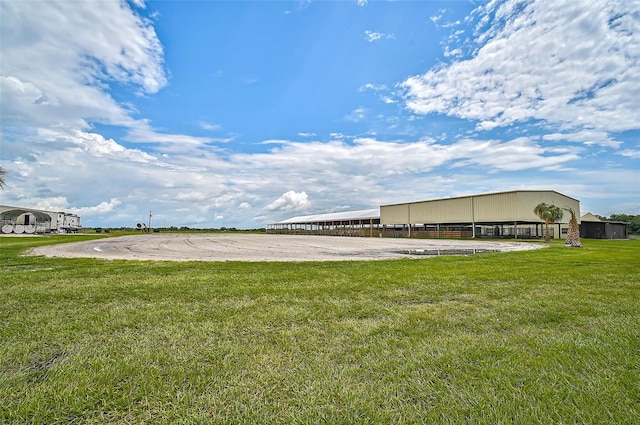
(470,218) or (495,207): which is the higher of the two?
(495,207)

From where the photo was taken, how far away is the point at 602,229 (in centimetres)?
4191

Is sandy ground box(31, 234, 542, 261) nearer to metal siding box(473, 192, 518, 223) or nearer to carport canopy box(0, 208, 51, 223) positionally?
metal siding box(473, 192, 518, 223)

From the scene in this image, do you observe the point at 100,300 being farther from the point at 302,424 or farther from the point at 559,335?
the point at 559,335

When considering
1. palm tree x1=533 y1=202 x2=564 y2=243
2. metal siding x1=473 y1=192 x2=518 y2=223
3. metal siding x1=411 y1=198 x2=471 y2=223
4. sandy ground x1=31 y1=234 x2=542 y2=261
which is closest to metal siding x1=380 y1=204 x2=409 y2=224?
metal siding x1=411 y1=198 x2=471 y2=223

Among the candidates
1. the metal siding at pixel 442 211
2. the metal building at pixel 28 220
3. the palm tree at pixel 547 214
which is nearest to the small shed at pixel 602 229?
the palm tree at pixel 547 214

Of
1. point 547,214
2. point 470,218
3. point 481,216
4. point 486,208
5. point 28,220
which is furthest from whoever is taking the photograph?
point 28,220

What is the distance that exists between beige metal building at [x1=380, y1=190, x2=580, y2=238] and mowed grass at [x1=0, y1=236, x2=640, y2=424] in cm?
3708

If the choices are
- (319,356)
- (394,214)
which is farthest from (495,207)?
(319,356)

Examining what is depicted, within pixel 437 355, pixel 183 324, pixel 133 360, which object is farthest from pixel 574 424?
pixel 183 324

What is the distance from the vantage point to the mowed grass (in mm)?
2385

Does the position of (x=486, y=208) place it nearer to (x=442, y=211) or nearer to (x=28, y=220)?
(x=442, y=211)

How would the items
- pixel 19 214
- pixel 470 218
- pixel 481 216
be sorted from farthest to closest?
pixel 19 214
pixel 470 218
pixel 481 216

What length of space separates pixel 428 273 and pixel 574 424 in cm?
694

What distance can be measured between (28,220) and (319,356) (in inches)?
3003
